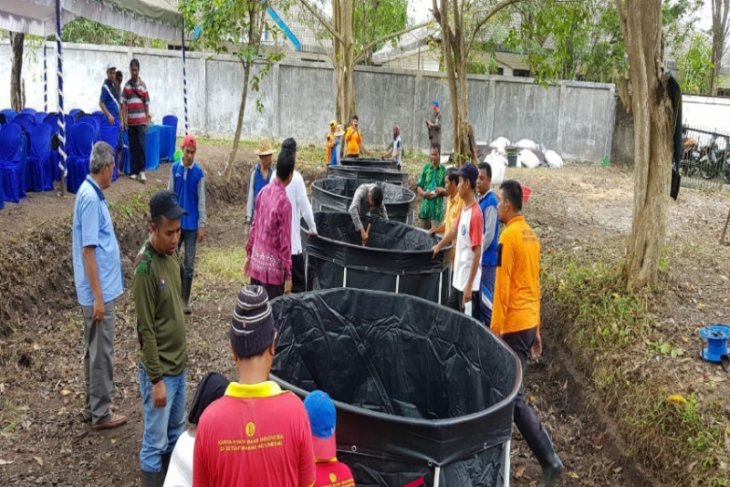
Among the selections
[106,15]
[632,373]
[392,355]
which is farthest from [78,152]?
[632,373]

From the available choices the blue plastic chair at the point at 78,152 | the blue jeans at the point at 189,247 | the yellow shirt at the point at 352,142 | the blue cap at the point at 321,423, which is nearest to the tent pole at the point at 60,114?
the blue plastic chair at the point at 78,152

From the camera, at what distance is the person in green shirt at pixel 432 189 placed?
9086mm

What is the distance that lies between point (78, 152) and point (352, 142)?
6705mm

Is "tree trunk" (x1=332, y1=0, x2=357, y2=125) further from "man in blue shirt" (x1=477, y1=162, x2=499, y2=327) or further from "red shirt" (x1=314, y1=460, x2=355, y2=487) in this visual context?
"red shirt" (x1=314, y1=460, x2=355, y2=487)

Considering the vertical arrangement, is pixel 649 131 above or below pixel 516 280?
above

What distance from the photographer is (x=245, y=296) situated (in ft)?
8.05

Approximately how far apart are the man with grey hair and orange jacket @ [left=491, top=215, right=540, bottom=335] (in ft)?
8.56

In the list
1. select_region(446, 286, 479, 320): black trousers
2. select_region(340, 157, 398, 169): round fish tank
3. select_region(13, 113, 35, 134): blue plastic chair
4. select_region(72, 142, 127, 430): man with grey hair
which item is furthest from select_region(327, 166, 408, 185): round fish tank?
select_region(72, 142, 127, 430): man with grey hair

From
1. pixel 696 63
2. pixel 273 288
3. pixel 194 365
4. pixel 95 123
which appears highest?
pixel 696 63

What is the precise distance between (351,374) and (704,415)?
8.10ft

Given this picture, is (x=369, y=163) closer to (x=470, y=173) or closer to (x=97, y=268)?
(x=470, y=173)

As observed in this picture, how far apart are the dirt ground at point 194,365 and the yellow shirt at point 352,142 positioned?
5.14 meters

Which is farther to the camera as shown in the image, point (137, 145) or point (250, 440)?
point (137, 145)

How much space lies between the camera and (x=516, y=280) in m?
4.78
